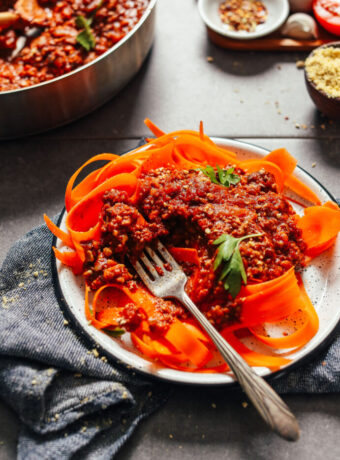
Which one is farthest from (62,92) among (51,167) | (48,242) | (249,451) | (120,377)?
A: (249,451)

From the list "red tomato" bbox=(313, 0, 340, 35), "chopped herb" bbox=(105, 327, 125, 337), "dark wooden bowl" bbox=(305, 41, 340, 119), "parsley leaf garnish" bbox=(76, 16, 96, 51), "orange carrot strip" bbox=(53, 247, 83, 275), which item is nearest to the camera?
"chopped herb" bbox=(105, 327, 125, 337)

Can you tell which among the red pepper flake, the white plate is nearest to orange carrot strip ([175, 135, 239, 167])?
the white plate

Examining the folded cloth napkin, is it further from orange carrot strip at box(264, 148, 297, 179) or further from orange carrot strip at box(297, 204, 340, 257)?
orange carrot strip at box(264, 148, 297, 179)

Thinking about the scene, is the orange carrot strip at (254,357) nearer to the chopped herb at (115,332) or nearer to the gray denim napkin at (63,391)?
the gray denim napkin at (63,391)

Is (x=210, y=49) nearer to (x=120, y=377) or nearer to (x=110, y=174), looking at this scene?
(x=110, y=174)

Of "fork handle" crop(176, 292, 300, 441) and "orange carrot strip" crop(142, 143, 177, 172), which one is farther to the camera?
"orange carrot strip" crop(142, 143, 177, 172)

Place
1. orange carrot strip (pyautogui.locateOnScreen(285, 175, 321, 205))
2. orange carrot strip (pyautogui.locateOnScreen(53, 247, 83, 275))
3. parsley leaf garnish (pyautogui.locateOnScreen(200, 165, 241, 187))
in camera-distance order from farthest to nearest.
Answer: orange carrot strip (pyautogui.locateOnScreen(285, 175, 321, 205))
parsley leaf garnish (pyautogui.locateOnScreen(200, 165, 241, 187))
orange carrot strip (pyautogui.locateOnScreen(53, 247, 83, 275))

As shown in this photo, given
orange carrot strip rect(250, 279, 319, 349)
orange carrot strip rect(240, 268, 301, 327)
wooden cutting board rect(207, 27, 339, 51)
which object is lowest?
orange carrot strip rect(250, 279, 319, 349)

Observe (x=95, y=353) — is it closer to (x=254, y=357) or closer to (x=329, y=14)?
(x=254, y=357)
